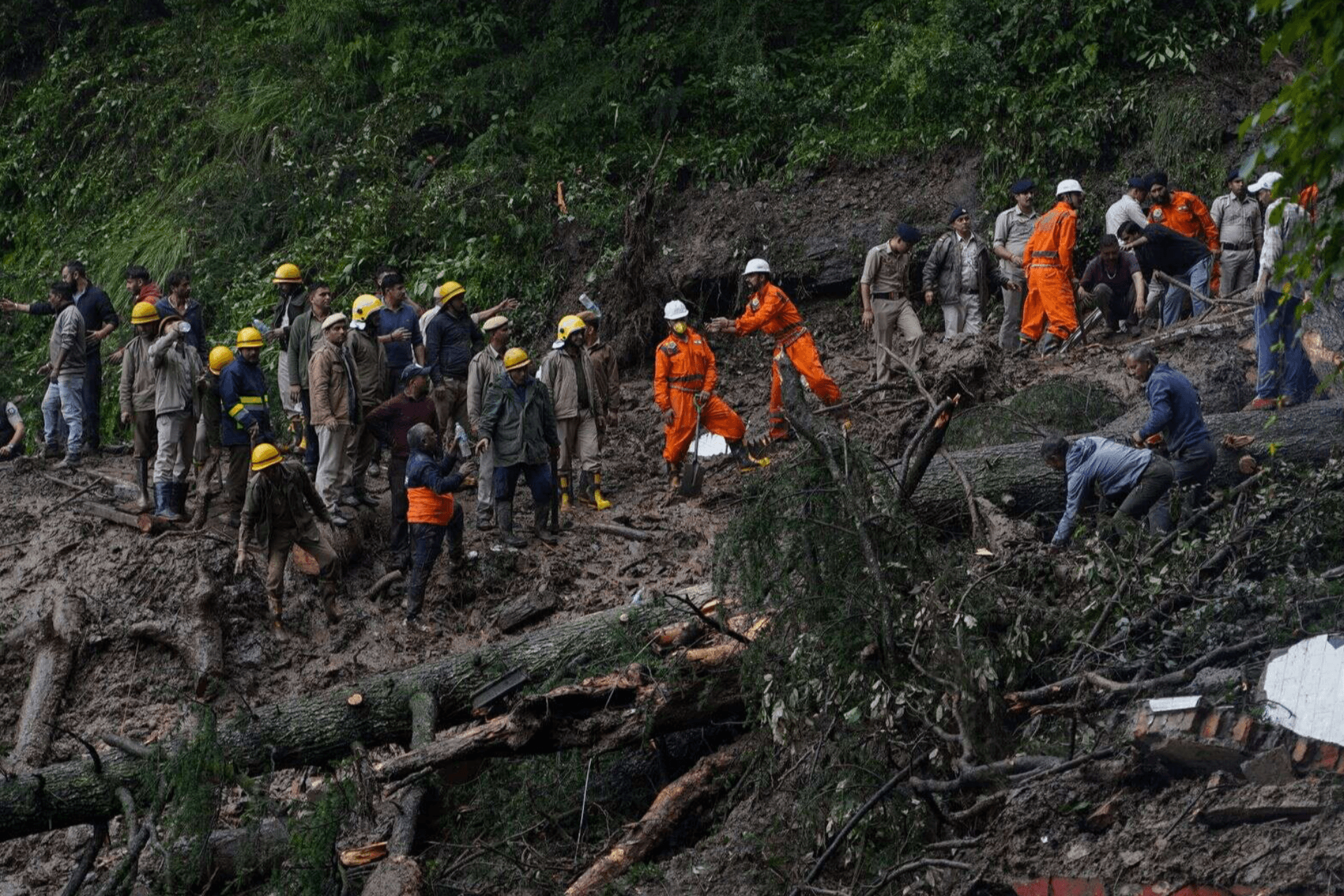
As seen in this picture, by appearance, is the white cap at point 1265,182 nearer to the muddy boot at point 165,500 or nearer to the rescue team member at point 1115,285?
the rescue team member at point 1115,285

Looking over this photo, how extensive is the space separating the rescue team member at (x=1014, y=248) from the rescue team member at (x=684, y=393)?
3.28 metres

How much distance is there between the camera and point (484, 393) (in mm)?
13438

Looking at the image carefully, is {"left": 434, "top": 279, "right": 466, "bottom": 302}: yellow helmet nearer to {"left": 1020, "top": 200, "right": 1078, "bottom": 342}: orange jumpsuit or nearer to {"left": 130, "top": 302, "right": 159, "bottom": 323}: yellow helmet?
{"left": 130, "top": 302, "right": 159, "bottom": 323}: yellow helmet

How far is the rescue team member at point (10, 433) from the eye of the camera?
15188mm

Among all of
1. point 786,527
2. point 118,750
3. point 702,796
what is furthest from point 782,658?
point 118,750

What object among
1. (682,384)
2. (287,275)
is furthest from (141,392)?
(682,384)

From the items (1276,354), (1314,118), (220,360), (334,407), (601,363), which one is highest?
(1314,118)

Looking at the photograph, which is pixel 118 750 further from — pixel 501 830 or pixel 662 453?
pixel 662 453

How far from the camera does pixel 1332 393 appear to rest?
1110cm

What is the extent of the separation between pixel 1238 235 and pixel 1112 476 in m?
5.95

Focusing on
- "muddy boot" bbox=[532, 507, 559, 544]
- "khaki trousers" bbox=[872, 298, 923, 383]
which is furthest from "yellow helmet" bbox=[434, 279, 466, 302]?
"khaki trousers" bbox=[872, 298, 923, 383]

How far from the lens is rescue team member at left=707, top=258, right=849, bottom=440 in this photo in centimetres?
1424

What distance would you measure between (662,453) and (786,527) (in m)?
6.98

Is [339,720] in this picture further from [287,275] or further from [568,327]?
[287,275]
